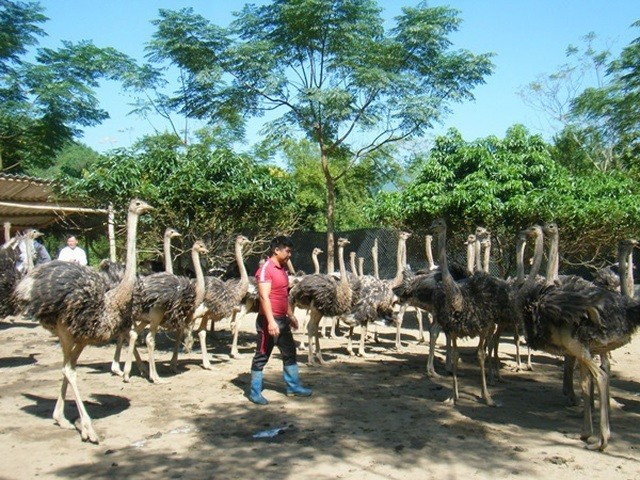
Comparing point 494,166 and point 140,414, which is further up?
point 494,166

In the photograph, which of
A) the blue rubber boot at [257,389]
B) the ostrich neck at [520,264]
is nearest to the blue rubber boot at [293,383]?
the blue rubber boot at [257,389]

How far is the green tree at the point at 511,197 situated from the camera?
11289 millimetres

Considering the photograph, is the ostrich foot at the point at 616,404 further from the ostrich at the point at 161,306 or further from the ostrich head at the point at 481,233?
the ostrich at the point at 161,306

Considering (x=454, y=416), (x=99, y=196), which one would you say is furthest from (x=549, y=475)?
(x=99, y=196)

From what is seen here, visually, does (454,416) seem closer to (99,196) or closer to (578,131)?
(99,196)

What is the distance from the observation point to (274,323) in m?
6.87

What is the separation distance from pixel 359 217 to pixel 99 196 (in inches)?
638

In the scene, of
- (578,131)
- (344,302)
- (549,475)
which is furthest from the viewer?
(578,131)

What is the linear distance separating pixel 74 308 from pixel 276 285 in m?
2.25

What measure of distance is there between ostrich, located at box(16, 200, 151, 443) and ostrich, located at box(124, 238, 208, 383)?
5.20ft

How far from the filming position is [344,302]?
9.31 m

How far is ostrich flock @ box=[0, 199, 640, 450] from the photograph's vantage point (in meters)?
5.52

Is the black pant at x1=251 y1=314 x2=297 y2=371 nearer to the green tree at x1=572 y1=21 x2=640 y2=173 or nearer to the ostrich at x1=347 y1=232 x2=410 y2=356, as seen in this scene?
the ostrich at x1=347 y1=232 x2=410 y2=356

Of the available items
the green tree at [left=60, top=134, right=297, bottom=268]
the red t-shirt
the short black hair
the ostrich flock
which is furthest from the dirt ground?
the green tree at [left=60, top=134, right=297, bottom=268]
